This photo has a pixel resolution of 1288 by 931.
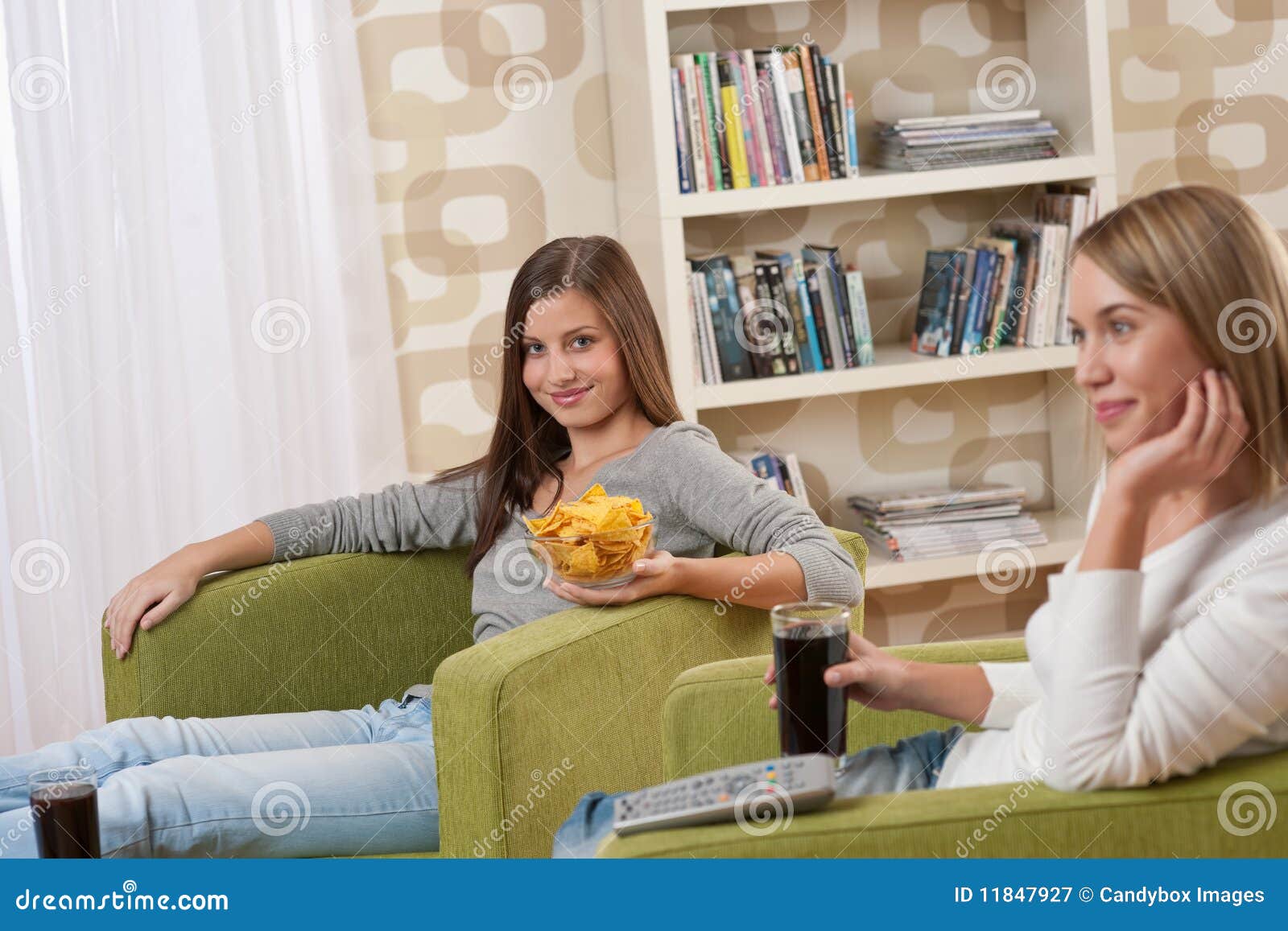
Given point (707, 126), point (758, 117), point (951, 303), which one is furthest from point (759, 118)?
point (951, 303)

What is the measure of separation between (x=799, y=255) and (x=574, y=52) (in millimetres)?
646

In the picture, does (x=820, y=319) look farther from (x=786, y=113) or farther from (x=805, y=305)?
(x=786, y=113)

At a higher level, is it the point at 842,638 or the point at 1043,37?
the point at 1043,37

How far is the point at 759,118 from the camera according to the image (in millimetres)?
2766

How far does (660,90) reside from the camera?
106 inches

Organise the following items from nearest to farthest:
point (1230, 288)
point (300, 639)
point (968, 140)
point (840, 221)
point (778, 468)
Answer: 1. point (1230, 288)
2. point (300, 639)
3. point (968, 140)
4. point (778, 468)
5. point (840, 221)

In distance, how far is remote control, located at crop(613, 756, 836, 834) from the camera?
3.67 feet

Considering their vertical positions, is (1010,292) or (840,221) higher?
(840,221)

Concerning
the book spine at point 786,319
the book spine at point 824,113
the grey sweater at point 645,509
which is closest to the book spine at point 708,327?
the book spine at point 786,319

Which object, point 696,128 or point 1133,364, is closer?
point 1133,364

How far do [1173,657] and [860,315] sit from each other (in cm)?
189

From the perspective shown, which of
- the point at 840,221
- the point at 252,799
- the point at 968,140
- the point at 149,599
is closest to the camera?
the point at 252,799

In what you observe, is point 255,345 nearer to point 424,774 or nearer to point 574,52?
point 574,52

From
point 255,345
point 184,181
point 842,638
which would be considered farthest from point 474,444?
point 842,638
